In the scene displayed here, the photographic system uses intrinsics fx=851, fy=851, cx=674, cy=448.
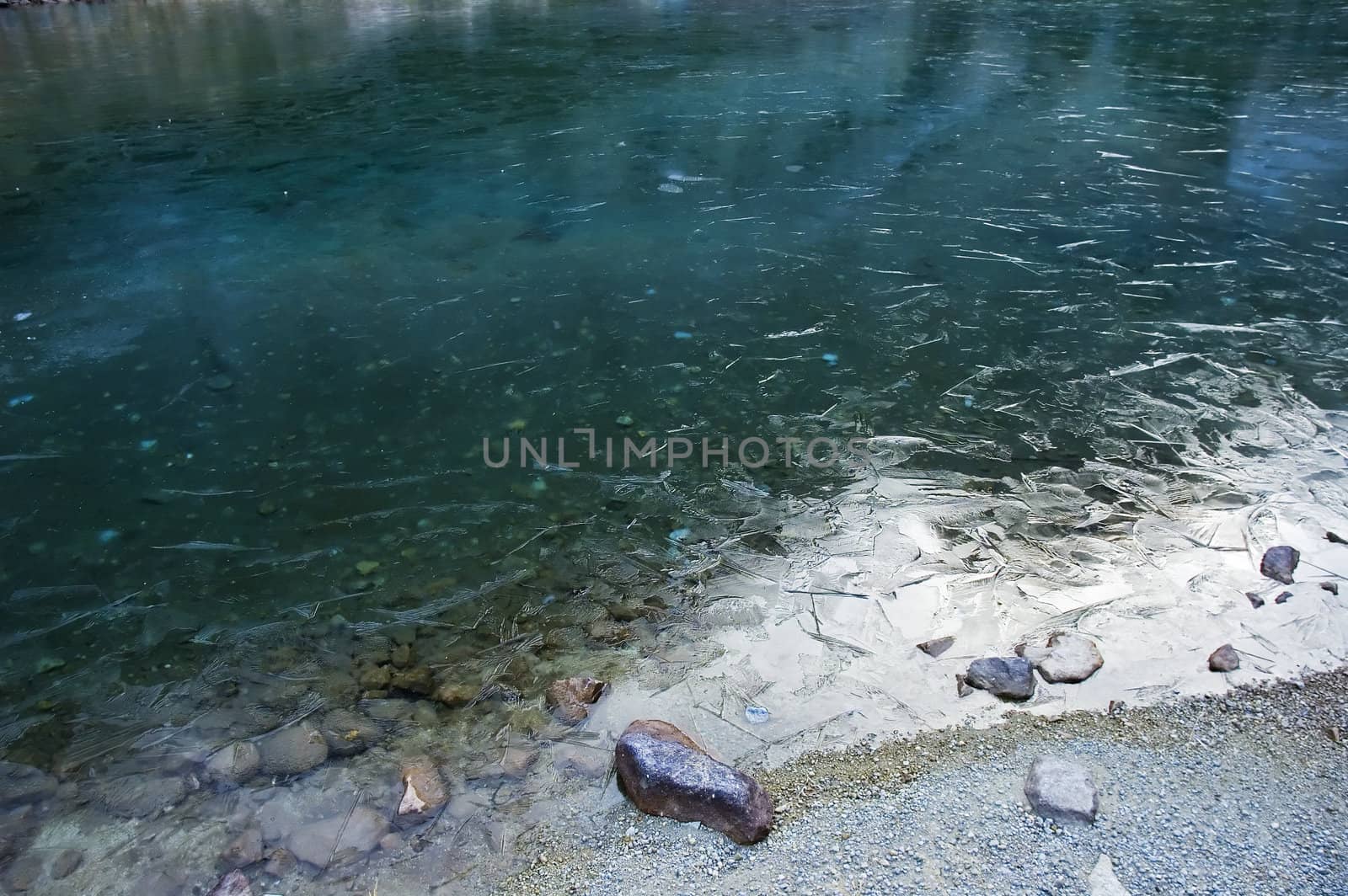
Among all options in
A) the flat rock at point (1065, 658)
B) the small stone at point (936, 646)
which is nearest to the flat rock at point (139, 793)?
the small stone at point (936, 646)

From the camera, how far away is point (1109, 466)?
3850mm

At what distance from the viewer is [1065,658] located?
2.81 m

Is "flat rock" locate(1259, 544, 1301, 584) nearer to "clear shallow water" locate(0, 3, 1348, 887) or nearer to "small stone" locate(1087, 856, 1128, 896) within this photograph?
"clear shallow water" locate(0, 3, 1348, 887)

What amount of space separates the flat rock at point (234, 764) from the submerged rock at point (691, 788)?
1159mm

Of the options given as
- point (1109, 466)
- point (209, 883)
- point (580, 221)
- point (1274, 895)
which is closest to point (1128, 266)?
point (1109, 466)

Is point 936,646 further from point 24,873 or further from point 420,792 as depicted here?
point 24,873

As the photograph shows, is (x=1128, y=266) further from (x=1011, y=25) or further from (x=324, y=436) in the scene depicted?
(x=1011, y=25)

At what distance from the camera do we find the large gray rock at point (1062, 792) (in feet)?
7.37

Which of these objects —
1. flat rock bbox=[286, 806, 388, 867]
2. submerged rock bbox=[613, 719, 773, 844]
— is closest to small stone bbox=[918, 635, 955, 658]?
submerged rock bbox=[613, 719, 773, 844]

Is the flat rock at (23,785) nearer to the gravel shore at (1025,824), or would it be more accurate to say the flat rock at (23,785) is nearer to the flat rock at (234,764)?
the flat rock at (234,764)

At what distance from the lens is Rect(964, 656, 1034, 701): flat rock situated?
271 cm

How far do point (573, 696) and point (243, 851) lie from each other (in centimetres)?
102

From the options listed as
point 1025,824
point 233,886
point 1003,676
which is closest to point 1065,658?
point 1003,676

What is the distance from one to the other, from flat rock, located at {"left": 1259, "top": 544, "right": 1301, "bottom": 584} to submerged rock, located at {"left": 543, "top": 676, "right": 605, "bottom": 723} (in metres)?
2.50
